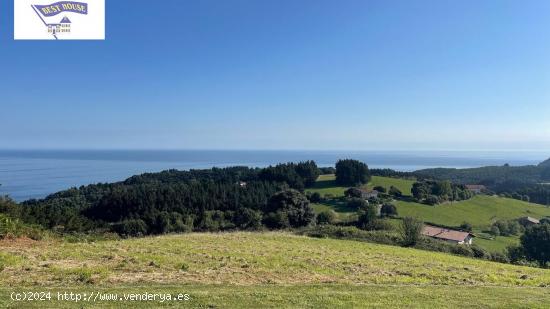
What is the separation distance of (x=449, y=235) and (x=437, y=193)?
3467 cm

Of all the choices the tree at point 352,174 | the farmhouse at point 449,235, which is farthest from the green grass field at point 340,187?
the farmhouse at point 449,235

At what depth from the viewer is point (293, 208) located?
53938 millimetres

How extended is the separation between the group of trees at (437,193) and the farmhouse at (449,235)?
21.9 metres

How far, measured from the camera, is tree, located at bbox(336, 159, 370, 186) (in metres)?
97.2

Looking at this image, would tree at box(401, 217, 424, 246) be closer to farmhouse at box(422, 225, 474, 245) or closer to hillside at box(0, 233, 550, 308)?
hillside at box(0, 233, 550, 308)

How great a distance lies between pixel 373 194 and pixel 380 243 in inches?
2316

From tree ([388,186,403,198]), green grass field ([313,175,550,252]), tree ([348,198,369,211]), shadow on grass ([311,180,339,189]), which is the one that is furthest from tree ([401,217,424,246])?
shadow on grass ([311,180,339,189])

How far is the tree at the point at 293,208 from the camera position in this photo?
52.7m

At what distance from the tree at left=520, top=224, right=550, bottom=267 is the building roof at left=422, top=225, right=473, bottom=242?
28.0 feet

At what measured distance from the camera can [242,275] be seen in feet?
38.5

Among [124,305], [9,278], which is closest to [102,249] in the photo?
[9,278]

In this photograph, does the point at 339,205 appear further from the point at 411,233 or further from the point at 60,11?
the point at 60,11

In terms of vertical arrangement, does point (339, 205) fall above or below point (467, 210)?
above

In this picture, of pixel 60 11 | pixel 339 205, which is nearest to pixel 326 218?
pixel 339 205
